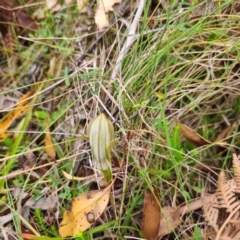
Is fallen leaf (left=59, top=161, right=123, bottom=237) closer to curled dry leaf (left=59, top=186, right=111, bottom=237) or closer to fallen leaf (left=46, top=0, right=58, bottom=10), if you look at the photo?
curled dry leaf (left=59, top=186, right=111, bottom=237)

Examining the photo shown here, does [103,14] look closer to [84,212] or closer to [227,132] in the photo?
[227,132]

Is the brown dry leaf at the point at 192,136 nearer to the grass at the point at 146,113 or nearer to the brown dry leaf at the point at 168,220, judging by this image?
the grass at the point at 146,113

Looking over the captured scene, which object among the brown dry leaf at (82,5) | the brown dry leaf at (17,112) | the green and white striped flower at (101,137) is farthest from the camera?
the brown dry leaf at (82,5)

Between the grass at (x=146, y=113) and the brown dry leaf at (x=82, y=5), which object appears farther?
the brown dry leaf at (x=82, y=5)

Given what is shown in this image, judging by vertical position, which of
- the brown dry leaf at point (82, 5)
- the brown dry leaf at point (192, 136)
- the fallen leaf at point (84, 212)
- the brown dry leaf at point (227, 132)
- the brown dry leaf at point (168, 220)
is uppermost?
the brown dry leaf at point (82, 5)

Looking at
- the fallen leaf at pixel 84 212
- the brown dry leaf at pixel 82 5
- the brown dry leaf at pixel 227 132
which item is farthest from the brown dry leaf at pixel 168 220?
the brown dry leaf at pixel 82 5

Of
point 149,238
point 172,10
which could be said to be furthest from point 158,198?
point 172,10

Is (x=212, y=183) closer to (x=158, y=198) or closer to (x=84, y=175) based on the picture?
(x=158, y=198)

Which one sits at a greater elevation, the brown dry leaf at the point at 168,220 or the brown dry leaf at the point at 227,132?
the brown dry leaf at the point at 227,132
